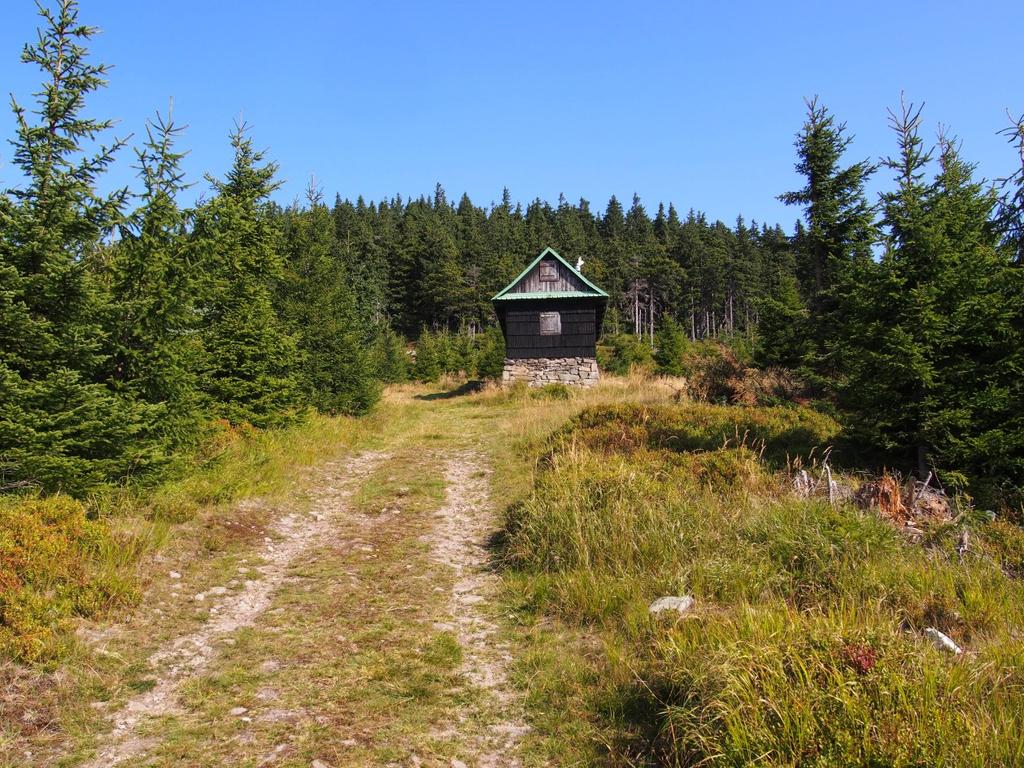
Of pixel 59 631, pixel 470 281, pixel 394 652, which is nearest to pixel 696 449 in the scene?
pixel 394 652

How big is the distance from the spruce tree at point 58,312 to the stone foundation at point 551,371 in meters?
20.6

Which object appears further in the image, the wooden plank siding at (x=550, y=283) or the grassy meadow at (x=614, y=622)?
the wooden plank siding at (x=550, y=283)

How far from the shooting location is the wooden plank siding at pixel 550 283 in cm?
2752

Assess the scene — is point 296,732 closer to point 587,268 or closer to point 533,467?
point 533,467

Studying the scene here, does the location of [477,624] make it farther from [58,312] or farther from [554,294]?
[554,294]

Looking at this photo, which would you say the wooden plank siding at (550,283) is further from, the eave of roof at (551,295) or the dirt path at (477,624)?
the dirt path at (477,624)

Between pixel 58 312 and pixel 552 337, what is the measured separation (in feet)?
73.0

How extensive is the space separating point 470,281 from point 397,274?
9873mm

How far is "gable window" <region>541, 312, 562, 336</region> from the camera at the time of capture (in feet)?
90.7

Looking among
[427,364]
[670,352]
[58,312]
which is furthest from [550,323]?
[58,312]

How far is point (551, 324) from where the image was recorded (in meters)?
27.7

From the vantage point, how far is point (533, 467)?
11312mm

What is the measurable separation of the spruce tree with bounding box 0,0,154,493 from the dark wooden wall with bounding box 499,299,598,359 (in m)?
21.5

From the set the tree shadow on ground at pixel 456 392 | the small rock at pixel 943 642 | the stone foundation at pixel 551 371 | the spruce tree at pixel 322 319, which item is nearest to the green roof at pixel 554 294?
the stone foundation at pixel 551 371
